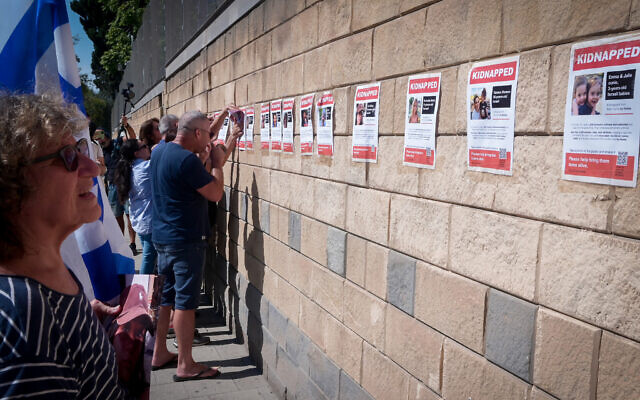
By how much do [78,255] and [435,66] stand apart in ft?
6.22

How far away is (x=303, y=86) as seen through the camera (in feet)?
11.3

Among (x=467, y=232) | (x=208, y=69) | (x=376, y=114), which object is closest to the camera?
(x=467, y=232)

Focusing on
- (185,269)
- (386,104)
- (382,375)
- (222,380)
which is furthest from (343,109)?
(222,380)

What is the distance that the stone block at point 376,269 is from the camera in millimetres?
2475

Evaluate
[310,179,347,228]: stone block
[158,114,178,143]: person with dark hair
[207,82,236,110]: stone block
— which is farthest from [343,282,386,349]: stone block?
[207,82,236,110]: stone block

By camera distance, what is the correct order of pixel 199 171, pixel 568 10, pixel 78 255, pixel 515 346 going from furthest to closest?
pixel 199 171, pixel 78 255, pixel 515 346, pixel 568 10

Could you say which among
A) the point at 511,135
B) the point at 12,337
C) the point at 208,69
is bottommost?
the point at 12,337

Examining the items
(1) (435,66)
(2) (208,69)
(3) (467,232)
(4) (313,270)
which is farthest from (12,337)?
(2) (208,69)

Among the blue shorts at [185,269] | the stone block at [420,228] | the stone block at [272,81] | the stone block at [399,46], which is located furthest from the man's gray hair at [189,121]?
the stone block at [420,228]

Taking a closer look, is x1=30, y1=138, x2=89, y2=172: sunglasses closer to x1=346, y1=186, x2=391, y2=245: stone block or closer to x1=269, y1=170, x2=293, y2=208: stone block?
x1=346, y1=186, x2=391, y2=245: stone block

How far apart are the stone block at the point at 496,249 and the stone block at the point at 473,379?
0.31m

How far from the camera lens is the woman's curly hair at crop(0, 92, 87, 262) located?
1.36 m

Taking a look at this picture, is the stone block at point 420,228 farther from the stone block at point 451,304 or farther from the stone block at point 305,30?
the stone block at point 305,30

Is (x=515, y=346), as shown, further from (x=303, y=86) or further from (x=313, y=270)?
(x=303, y=86)
